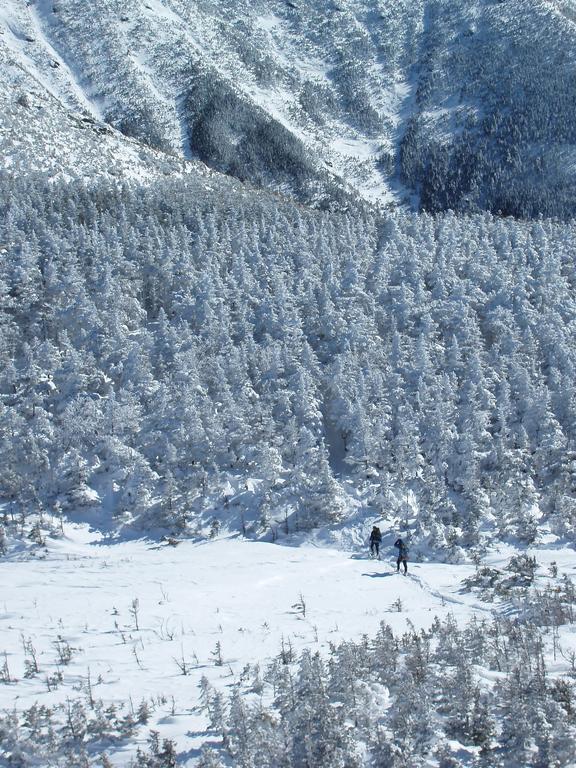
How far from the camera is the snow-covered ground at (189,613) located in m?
12.0

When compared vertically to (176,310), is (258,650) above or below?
below

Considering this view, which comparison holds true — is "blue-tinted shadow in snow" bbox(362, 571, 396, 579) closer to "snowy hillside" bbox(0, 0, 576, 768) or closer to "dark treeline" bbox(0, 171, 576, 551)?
"snowy hillside" bbox(0, 0, 576, 768)

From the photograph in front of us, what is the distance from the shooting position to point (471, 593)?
17328mm

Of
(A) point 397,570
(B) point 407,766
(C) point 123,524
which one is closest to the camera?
(B) point 407,766

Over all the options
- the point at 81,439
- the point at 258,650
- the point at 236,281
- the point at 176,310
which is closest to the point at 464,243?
the point at 236,281

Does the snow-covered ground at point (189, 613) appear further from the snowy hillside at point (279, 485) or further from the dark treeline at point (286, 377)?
the dark treeline at point (286, 377)

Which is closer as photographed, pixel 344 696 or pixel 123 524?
pixel 344 696

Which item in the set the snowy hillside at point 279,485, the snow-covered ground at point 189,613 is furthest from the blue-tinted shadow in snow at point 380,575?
the snowy hillside at point 279,485

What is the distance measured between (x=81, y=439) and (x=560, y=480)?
2185 centimetres

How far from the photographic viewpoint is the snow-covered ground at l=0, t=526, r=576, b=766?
12.0 m

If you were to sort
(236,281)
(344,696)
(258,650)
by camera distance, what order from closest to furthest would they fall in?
(344,696) → (258,650) → (236,281)

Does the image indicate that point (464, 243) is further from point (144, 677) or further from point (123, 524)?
point (144, 677)

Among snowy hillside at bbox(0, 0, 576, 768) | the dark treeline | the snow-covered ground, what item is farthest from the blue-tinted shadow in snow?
the dark treeline

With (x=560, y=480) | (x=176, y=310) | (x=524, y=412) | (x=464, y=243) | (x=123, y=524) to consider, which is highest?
(x=464, y=243)
